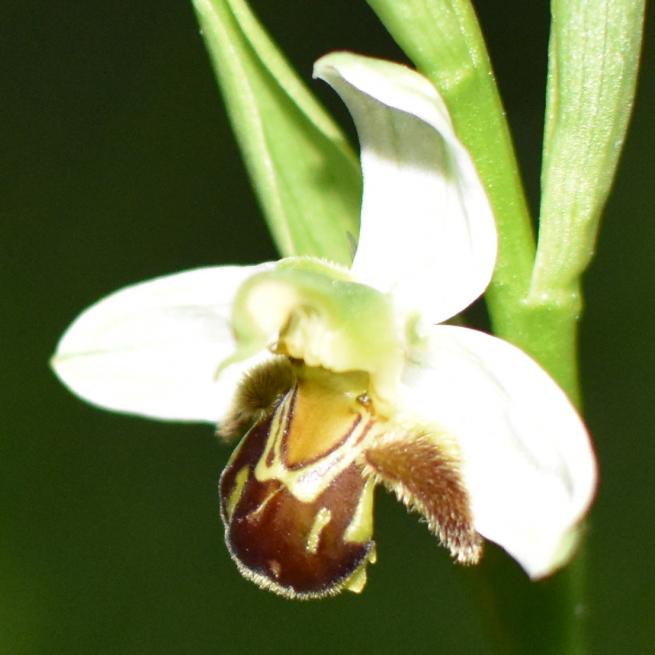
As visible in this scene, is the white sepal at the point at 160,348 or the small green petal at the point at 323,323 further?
the white sepal at the point at 160,348

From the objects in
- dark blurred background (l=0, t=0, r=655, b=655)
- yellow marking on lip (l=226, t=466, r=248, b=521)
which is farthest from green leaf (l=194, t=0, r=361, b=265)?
dark blurred background (l=0, t=0, r=655, b=655)

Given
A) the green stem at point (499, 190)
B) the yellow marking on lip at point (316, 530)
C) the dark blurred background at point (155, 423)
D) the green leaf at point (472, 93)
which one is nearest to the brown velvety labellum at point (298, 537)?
the yellow marking on lip at point (316, 530)

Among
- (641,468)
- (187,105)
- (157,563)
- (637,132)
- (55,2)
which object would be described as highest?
(55,2)

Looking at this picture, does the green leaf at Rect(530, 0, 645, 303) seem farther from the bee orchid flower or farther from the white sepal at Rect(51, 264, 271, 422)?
the white sepal at Rect(51, 264, 271, 422)

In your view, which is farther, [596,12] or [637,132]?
[637,132]

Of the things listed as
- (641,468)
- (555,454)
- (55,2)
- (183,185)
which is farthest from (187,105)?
(555,454)

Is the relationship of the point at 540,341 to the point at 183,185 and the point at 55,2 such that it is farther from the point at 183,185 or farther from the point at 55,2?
the point at 55,2

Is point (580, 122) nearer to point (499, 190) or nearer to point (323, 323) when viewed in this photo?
point (499, 190)

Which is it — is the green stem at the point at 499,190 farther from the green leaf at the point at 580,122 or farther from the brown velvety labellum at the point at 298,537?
the brown velvety labellum at the point at 298,537
